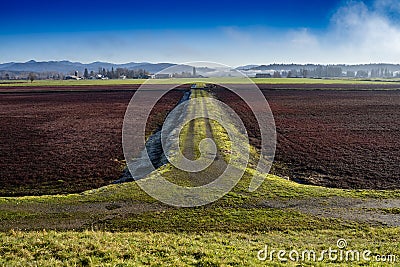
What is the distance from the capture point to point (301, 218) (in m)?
16.3

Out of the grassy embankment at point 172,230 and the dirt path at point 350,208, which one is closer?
the grassy embankment at point 172,230

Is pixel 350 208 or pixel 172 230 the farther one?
pixel 350 208

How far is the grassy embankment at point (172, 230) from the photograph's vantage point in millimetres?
10812

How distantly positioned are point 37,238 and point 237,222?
26.2 feet

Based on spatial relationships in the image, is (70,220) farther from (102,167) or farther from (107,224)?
(102,167)

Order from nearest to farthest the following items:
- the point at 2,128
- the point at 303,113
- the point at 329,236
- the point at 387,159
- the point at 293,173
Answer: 1. the point at 329,236
2. the point at 293,173
3. the point at 387,159
4. the point at 2,128
5. the point at 303,113

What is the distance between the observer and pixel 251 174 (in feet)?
77.5

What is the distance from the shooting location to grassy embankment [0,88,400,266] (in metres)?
10.8

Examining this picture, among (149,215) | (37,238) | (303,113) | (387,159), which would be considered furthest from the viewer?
(303,113)

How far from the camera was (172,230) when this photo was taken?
49.2 ft

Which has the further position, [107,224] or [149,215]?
[149,215]

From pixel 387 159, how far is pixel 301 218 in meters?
17.0

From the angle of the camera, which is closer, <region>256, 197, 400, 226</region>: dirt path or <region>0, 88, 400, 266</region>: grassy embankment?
<region>0, 88, 400, 266</region>: grassy embankment

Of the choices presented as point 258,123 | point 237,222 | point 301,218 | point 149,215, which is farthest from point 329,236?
point 258,123
